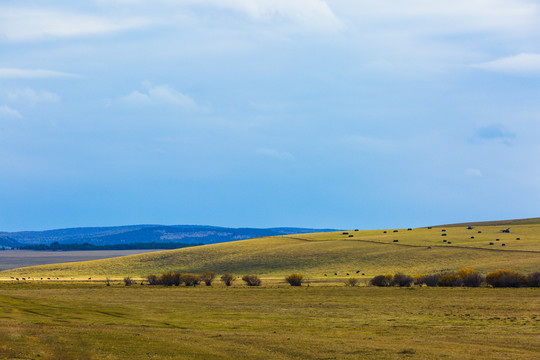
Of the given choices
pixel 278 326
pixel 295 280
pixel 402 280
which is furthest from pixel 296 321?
pixel 295 280

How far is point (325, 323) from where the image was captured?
125 feet

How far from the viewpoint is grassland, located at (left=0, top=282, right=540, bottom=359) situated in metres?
24.3

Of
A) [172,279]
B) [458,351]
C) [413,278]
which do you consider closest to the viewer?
[458,351]

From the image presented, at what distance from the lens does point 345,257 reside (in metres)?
102

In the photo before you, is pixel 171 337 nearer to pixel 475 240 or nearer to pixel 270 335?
pixel 270 335

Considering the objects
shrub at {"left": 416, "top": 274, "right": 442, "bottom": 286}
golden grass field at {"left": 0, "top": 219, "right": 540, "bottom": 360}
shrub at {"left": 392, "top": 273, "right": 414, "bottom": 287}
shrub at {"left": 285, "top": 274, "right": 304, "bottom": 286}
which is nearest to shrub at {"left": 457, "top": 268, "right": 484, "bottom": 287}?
shrub at {"left": 416, "top": 274, "right": 442, "bottom": 286}

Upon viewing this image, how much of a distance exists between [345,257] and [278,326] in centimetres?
6703

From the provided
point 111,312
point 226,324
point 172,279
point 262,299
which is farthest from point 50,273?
point 226,324

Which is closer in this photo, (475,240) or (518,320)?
(518,320)

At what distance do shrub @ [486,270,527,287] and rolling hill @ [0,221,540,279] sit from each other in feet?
25.6

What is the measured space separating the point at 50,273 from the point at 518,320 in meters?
91.3

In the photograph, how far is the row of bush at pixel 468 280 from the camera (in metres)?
65.6

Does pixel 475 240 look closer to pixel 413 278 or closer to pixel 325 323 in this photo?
pixel 413 278

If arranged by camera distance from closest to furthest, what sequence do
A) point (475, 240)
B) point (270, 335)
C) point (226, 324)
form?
point (270, 335)
point (226, 324)
point (475, 240)
